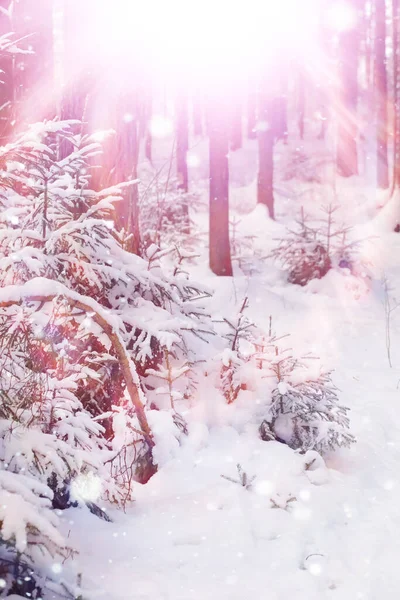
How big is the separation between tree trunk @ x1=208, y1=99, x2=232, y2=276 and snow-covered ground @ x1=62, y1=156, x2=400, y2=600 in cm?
→ 489

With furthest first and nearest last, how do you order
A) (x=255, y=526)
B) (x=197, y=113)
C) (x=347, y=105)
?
(x=197, y=113) < (x=347, y=105) < (x=255, y=526)

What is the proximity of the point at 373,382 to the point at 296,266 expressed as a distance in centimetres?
410

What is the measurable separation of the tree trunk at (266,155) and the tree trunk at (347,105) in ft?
15.0

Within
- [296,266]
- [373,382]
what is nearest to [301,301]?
[296,266]

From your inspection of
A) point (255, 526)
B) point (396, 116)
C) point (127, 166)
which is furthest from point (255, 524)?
point (396, 116)

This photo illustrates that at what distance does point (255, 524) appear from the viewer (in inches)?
141

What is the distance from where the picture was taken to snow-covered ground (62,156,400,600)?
307 cm

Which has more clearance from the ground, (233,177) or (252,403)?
(233,177)

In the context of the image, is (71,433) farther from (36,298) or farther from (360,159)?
(360,159)

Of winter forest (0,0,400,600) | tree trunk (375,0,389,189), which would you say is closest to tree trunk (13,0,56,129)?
winter forest (0,0,400,600)

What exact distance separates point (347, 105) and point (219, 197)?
43.2 ft

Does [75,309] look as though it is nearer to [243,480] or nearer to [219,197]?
[243,480]

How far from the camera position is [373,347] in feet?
24.4

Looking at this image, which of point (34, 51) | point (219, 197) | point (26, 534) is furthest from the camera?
point (219, 197)
